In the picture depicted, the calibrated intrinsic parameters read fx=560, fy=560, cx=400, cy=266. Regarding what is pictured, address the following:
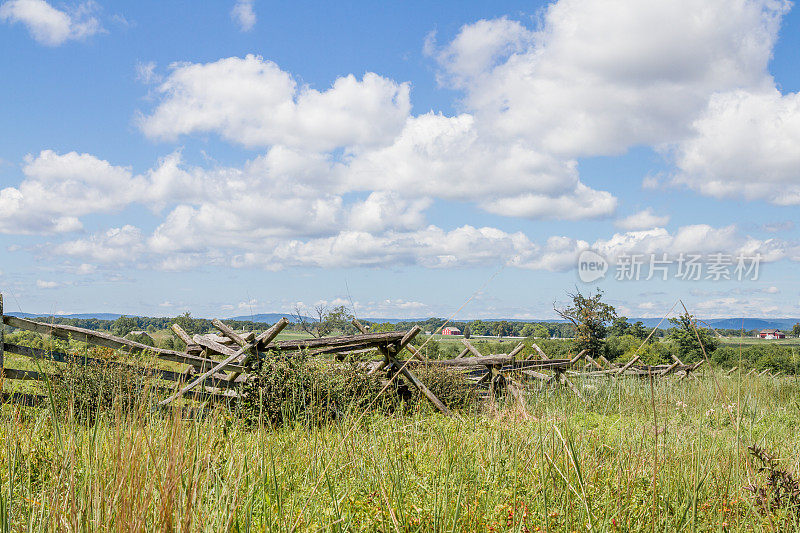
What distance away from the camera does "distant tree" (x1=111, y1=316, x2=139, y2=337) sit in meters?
9.55

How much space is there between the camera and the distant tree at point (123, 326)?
955 cm

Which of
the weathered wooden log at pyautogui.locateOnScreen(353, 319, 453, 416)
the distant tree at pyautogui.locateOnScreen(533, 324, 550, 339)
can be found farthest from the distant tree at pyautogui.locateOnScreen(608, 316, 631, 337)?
the weathered wooden log at pyautogui.locateOnScreen(353, 319, 453, 416)

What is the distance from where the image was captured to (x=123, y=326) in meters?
9.84

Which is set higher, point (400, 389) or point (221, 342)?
point (221, 342)

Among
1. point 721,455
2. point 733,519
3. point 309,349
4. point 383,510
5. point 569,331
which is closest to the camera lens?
point 383,510

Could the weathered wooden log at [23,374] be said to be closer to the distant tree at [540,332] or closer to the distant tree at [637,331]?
the distant tree at [540,332]

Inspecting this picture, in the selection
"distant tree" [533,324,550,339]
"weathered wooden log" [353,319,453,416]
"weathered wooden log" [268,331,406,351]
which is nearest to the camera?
"weathered wooden log" [268,331,406,351]

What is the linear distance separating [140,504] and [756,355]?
29.9 meters

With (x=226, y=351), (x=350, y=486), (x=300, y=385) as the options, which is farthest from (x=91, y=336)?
(x=350, y=486)

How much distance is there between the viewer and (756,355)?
26031mm

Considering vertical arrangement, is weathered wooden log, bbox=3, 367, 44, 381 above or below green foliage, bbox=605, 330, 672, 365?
above

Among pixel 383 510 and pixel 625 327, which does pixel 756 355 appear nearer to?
pixel 625 327

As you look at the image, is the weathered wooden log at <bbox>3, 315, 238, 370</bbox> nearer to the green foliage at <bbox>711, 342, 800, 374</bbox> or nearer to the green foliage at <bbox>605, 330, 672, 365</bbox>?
the green foliage at <bbox>711, 342, 800, 374</bbox>

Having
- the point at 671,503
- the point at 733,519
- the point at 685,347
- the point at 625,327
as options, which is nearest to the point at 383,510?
the point at 671,503
